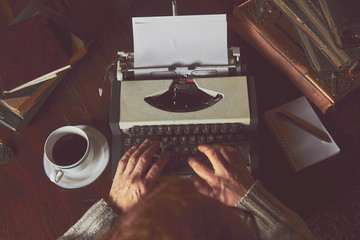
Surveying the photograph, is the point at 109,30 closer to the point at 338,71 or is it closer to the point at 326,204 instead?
the point at 338,71

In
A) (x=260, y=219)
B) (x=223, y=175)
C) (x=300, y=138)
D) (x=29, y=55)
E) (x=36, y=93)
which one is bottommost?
(x=260, y=219)

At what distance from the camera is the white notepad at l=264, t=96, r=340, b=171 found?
108 cm

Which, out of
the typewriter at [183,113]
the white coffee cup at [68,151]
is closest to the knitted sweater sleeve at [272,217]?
the typewriter at [183,113]

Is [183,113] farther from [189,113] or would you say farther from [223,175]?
[223,175]

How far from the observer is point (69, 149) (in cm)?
106

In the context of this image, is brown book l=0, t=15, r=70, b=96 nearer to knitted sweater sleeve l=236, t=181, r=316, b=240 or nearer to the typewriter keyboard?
the typewriter keyboard

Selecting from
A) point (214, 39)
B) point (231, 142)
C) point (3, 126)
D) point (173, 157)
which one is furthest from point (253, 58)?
point (3, 126)

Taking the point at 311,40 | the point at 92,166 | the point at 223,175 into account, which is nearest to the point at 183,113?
the point at 223,175

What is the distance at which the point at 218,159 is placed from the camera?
1.04 m

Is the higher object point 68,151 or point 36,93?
point 36,93

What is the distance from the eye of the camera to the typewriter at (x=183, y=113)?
104 centimetres

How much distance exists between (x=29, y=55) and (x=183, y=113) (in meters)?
0.54

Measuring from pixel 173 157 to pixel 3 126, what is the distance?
61cm

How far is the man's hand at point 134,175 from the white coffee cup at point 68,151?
113 millimetres
